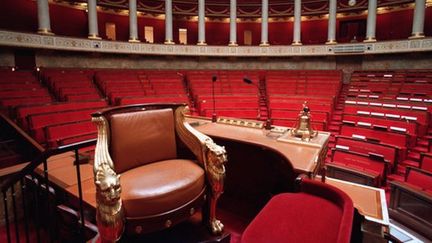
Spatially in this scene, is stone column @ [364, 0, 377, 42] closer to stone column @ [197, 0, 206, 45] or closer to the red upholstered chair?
stone column @ [197, 0, 206, 45]

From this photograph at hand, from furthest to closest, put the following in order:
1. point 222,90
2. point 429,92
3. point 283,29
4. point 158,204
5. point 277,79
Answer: point 283,29 → point 277,79 → point 222,90 → point 429,92 → point 158,204

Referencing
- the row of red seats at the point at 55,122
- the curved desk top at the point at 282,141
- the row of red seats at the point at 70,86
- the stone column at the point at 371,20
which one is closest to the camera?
the curved desk top at the point at 282,141

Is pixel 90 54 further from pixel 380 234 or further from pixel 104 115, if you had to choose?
pixel 380 234

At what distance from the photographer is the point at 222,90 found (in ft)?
26.8

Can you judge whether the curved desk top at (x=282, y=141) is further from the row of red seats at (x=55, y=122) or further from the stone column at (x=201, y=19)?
the stone column at (x=201, y=19)

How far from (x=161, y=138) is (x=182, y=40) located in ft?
46.1

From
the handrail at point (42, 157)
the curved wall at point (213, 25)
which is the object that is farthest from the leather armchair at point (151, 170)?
the curved wall at point (213, 25)

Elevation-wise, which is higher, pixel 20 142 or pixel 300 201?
pixel 300 201

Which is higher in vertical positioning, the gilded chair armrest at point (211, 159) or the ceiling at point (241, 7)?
the ceiling at point (241, 7)

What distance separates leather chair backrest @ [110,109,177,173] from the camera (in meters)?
1.56

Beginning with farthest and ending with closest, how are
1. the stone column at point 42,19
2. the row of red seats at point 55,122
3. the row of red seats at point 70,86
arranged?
the stone column at point 42,19 < the row of red seats at point 70,86 < the row of red seats at point 55,122

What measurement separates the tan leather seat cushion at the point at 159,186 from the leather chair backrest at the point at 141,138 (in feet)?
0.26

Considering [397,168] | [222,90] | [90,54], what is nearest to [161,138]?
[397,168]

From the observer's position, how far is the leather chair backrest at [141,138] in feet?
5.13
